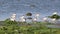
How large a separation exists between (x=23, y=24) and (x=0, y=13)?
10.1 ft

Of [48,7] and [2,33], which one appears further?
[48,7]

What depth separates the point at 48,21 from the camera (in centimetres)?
1086

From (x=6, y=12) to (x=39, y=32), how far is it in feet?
16.4

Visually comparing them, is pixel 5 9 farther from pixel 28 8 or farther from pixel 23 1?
pixel 23 1

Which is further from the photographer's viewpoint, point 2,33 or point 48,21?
point 48,21

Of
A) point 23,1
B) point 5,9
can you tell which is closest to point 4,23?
point 5,9

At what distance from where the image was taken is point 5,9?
1470 centimetres

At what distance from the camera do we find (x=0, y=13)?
13328 millimetres

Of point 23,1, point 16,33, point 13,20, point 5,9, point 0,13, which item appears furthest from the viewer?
point 23,1

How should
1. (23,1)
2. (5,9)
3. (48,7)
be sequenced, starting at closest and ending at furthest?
(5,9) < (48,7) < (23,1)

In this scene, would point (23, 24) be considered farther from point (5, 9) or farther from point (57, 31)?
point (5, 9)

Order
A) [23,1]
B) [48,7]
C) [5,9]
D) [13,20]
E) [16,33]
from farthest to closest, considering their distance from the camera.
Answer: [23,1], [48,7], [5,9], [13,20], [16,33]

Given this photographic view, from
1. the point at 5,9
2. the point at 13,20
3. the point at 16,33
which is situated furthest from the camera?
the point at 5,9

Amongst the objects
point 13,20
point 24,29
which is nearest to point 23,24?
point 13,20
